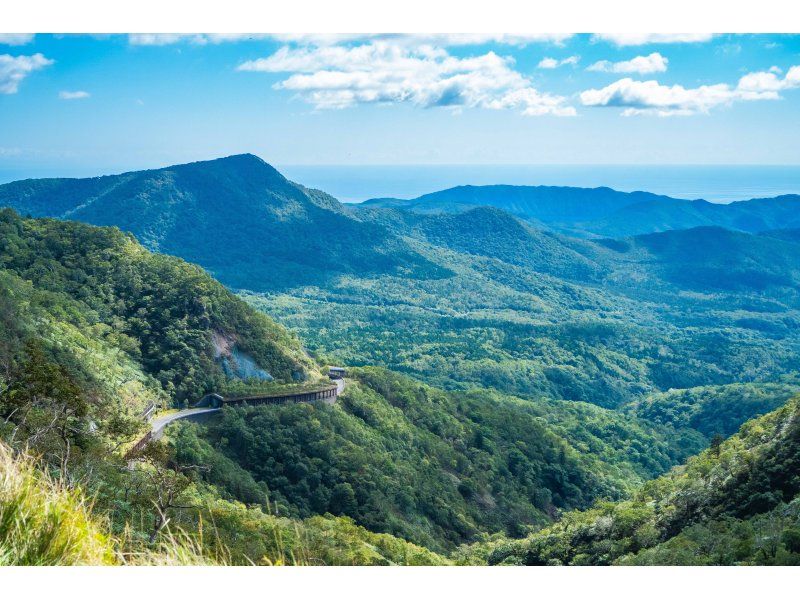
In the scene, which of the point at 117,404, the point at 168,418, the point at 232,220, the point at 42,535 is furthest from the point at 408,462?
the point at 232,220

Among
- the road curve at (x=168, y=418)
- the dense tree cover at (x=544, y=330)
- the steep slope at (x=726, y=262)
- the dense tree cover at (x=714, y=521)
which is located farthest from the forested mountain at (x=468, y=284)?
the dense tree cover at (x=714, y=521)

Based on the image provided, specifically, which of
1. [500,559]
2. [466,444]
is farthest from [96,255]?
[500,559]

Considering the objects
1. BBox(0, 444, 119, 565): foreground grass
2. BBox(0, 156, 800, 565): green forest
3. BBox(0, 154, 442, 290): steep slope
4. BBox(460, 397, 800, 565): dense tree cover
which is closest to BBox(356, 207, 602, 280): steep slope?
BBox(0, 154, 442, 290): steep slope

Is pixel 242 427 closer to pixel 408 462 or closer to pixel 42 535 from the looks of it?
pixel 408 462

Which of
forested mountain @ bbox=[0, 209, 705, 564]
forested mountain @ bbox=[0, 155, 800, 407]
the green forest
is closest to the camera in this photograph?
the green forest

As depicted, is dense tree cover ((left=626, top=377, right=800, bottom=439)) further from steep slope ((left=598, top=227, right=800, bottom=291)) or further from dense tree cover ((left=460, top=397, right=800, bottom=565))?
steep slope ((left=598, top=227, right=800, bottom=291))

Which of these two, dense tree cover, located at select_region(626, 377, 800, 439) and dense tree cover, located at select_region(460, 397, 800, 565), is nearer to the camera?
dense tree cover, located at select_region(460, 397, 800, 565)

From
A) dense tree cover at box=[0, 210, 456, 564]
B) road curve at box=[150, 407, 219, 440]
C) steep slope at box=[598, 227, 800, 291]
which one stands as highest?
dense tree cover at box=[0, 210, 456, 564]

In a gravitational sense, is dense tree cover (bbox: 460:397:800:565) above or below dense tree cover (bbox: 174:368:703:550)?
above
